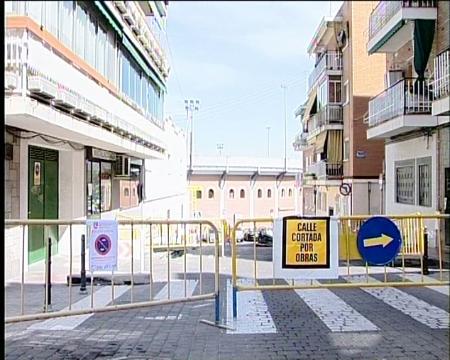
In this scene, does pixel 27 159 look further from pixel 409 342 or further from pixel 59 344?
pixel 409 342

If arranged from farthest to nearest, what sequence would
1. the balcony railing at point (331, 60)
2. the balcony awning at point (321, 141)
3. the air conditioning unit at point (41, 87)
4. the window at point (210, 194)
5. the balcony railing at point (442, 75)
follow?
the window at point (210, 194), the balcony awning at point (321, 141), the balcony railing at point (331, 60), the balcony railing at point (442, 75), the air conditioning unit at point (41, 87)

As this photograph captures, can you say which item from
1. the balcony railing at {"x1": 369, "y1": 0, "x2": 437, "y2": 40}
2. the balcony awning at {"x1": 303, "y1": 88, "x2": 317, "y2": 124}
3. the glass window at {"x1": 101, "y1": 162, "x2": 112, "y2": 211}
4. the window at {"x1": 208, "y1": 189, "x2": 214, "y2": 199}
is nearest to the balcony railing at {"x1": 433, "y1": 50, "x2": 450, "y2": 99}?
the balcony railing at {"x1": 369, "y1": 0, "x2": 437, "y2": 40}

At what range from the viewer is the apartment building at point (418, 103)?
1667 centimetres

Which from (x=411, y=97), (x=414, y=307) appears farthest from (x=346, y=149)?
(x=414, y=307)

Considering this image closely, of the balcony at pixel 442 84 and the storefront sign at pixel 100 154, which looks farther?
the storefront sign at pixel 100 154

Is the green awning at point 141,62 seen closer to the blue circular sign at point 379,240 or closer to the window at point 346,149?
the window at point 346,149

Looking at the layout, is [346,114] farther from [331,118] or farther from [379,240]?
[379,240]

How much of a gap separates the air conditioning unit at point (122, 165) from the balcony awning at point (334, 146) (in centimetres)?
1479

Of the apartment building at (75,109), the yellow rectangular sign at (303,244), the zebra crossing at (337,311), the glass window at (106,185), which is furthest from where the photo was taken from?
the glass window at (106,185)

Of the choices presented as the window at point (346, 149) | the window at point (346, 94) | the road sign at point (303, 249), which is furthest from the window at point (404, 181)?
the road sign at point (303, 249)

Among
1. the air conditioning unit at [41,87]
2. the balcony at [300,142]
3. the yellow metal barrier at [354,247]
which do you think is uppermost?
the balcony at [300,142]

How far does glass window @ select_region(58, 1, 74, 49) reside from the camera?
12.0 metres

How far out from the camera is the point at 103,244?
7.11m

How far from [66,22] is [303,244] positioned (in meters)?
7.96
